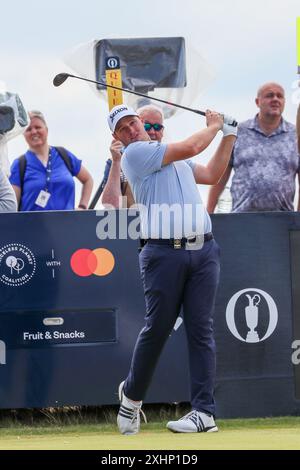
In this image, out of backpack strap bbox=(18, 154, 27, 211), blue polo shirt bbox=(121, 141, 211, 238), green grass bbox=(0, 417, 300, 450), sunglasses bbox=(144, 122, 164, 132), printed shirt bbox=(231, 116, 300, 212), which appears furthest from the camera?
backpack strap bbox=(18, 154, 27, 211)

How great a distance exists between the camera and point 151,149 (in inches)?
293

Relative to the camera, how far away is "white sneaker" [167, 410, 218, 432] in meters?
7.52

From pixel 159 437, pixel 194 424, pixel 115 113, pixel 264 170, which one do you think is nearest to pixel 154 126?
pixel 264 170

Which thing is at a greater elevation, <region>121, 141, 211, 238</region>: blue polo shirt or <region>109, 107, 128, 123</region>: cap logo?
<region>109, 107, 128, 123</region>: cap logo

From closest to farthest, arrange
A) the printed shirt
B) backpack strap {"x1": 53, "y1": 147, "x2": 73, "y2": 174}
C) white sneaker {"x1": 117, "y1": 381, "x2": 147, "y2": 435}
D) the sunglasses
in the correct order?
white sneaker {"x1": 117, "y1": 381, "x2": 147, "y2": 435}, the sunglasses, the printed shirt, backpack strap {"x1": 53, "y1": 147, "x2": 73, "y2": 174}

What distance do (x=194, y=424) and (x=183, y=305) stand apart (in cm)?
70

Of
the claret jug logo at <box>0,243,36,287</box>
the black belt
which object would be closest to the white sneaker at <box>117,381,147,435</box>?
the black belt

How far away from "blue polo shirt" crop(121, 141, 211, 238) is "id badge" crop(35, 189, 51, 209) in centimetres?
194

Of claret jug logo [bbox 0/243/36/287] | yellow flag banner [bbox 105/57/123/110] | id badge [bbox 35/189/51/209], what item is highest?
yellow flag banner [bbox 105/57/123/110]

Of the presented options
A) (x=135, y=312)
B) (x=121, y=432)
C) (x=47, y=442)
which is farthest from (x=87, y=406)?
(x=47, y=442)

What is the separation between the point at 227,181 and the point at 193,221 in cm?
208

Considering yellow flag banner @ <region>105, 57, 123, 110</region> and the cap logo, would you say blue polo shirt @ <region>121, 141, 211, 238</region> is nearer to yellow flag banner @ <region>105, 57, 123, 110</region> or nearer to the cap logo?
the cap logo

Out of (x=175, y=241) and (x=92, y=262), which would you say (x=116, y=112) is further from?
(x=92, y=262)
